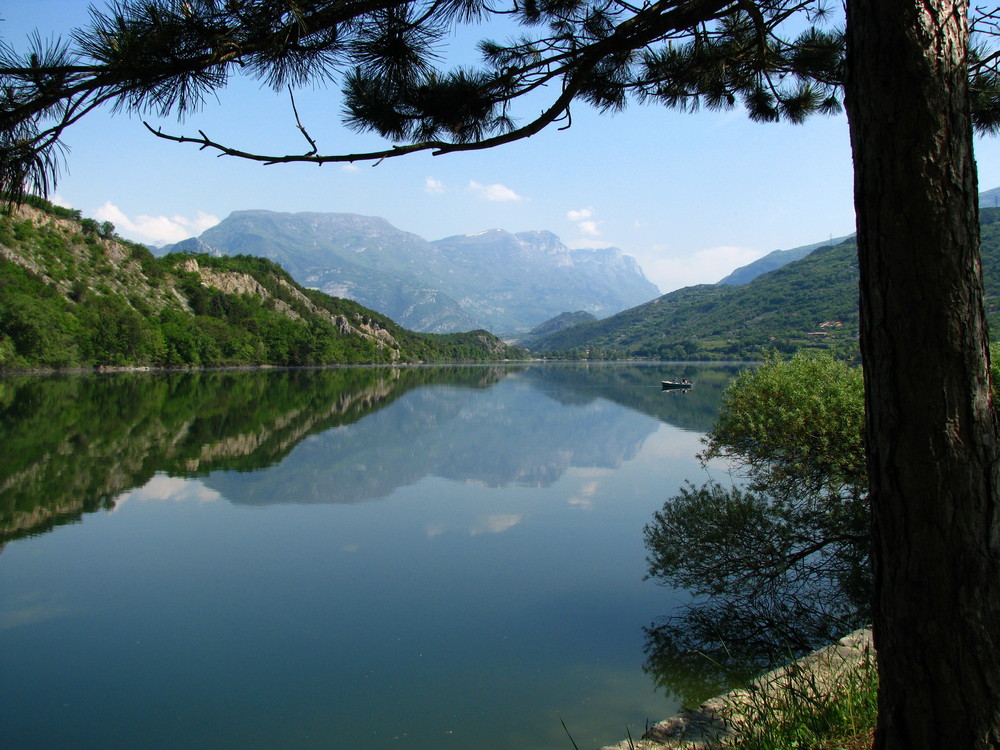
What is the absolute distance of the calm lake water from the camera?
254 inches

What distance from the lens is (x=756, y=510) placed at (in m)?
9.47

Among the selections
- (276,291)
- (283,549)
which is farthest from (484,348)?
(283,549)

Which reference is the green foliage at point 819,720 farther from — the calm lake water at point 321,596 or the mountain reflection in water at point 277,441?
the mountain reflection in water at point 277,441

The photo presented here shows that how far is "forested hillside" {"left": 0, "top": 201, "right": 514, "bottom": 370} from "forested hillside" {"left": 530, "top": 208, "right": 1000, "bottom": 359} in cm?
6991

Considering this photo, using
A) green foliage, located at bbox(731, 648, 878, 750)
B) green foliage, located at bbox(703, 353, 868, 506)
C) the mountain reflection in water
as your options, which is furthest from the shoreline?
the mountain reflection in water

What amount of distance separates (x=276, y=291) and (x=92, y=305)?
49325mm

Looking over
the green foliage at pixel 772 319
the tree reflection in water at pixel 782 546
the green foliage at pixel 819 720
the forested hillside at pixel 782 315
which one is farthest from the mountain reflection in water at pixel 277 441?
the green foliage at pixel 772 319

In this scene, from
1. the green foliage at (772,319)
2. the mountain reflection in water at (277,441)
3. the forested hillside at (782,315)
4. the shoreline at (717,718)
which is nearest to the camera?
the shoreline at (717,718)

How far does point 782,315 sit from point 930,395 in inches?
5975

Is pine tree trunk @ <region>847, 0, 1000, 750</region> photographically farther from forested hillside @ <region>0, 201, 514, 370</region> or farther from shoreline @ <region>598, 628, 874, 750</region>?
forested hillside @ <region>0, 201, 514, 370</region>

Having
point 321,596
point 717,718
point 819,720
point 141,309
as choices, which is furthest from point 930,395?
point 141,309

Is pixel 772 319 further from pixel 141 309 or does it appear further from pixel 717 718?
pixel 717 718

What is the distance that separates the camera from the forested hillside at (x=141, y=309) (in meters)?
67.8

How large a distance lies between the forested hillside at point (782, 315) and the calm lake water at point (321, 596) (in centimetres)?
8944
